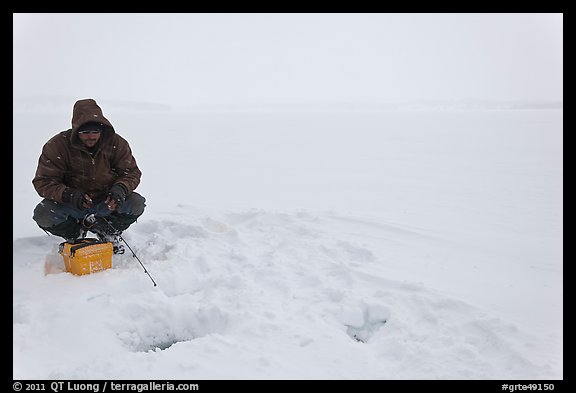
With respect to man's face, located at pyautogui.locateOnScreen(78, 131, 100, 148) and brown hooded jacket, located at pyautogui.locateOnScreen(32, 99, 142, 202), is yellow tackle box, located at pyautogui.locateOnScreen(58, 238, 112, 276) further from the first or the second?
man's face, located at pyautogui.locateOnScreen(78, 131, 100, 148)

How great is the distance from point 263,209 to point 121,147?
2.25m

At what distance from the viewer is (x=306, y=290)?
11.7 ft

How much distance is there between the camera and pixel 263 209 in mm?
5895

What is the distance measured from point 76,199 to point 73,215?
37 centimetres

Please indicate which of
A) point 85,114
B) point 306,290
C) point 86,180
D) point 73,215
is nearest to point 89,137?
point 85,114

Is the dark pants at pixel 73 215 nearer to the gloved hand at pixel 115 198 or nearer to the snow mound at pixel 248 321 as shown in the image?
the gloved hand at pixel 115 198

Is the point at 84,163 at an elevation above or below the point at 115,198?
above

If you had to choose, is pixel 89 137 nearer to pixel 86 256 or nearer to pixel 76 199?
pixel 76 199

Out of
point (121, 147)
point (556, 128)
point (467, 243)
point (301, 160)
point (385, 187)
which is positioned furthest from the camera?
point (556, 128)

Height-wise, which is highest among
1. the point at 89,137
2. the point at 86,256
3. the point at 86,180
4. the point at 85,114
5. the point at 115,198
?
the point at 85,114

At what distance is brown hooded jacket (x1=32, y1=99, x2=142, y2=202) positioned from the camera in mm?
3756
